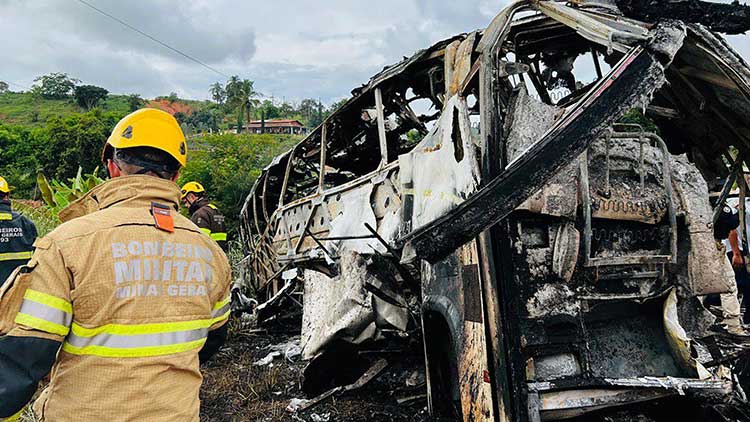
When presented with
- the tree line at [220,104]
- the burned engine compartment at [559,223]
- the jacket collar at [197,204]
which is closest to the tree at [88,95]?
the tree line at [220,104]

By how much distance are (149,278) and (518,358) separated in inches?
63.8

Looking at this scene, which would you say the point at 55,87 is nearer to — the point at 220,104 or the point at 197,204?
the point at 220,104

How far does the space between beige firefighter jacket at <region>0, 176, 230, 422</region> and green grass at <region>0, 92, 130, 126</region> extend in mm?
62721

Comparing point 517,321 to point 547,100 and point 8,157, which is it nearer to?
point 547,100

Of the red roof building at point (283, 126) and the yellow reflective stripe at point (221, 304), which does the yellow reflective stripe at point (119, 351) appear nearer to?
the yellow reflective stripe at point (221, 304)

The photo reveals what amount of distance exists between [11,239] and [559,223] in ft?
15.8

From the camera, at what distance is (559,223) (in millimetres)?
2758

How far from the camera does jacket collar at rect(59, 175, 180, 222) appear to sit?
67.2 inches

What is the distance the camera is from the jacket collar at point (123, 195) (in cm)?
171

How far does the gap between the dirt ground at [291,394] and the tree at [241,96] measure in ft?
165

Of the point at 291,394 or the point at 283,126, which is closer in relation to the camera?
the point at 291,394

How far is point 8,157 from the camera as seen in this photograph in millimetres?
30219

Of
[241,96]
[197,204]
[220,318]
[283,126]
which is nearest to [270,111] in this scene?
[283,126]

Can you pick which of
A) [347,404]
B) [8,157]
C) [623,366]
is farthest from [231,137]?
[623,366]
